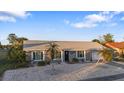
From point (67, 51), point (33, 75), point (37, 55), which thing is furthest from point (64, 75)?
point (67, 51)

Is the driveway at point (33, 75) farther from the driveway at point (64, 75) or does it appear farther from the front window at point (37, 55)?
the front window at point (37, 55)

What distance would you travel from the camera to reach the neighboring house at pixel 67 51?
33.4 meters

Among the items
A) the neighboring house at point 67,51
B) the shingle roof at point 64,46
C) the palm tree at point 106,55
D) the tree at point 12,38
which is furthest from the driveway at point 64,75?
the tree at point 12,38

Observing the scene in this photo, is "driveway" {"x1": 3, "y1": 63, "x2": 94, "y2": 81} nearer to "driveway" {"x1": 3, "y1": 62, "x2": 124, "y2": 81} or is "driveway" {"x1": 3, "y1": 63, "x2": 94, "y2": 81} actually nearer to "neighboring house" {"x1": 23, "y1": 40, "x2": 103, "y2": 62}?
"driveway" {"x1": 3, "y1": 62, "x2": 124, "y2": 81}

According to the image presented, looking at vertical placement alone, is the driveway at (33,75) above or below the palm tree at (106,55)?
below

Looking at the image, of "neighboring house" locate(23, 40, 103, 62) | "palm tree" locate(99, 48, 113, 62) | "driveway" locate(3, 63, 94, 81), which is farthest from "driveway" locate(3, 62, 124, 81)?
"palm tree" locate(99, 48, 113, 62)

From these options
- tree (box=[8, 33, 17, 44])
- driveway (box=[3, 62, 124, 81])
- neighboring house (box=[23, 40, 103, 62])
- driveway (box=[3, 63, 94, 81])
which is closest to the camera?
driveway (box=[3, 62, 124, 81])

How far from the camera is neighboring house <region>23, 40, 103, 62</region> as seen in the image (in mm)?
33438

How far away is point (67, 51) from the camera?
35438 mm

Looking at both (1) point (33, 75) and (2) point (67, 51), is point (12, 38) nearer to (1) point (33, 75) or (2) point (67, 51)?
(2) point (67, 51)

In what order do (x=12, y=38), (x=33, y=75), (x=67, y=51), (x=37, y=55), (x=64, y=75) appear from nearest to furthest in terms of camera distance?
(x=64, y=75)
(x=33, y=75)
(x=37, y=55)
(x=67, y=51)
(x=12, y=38)
